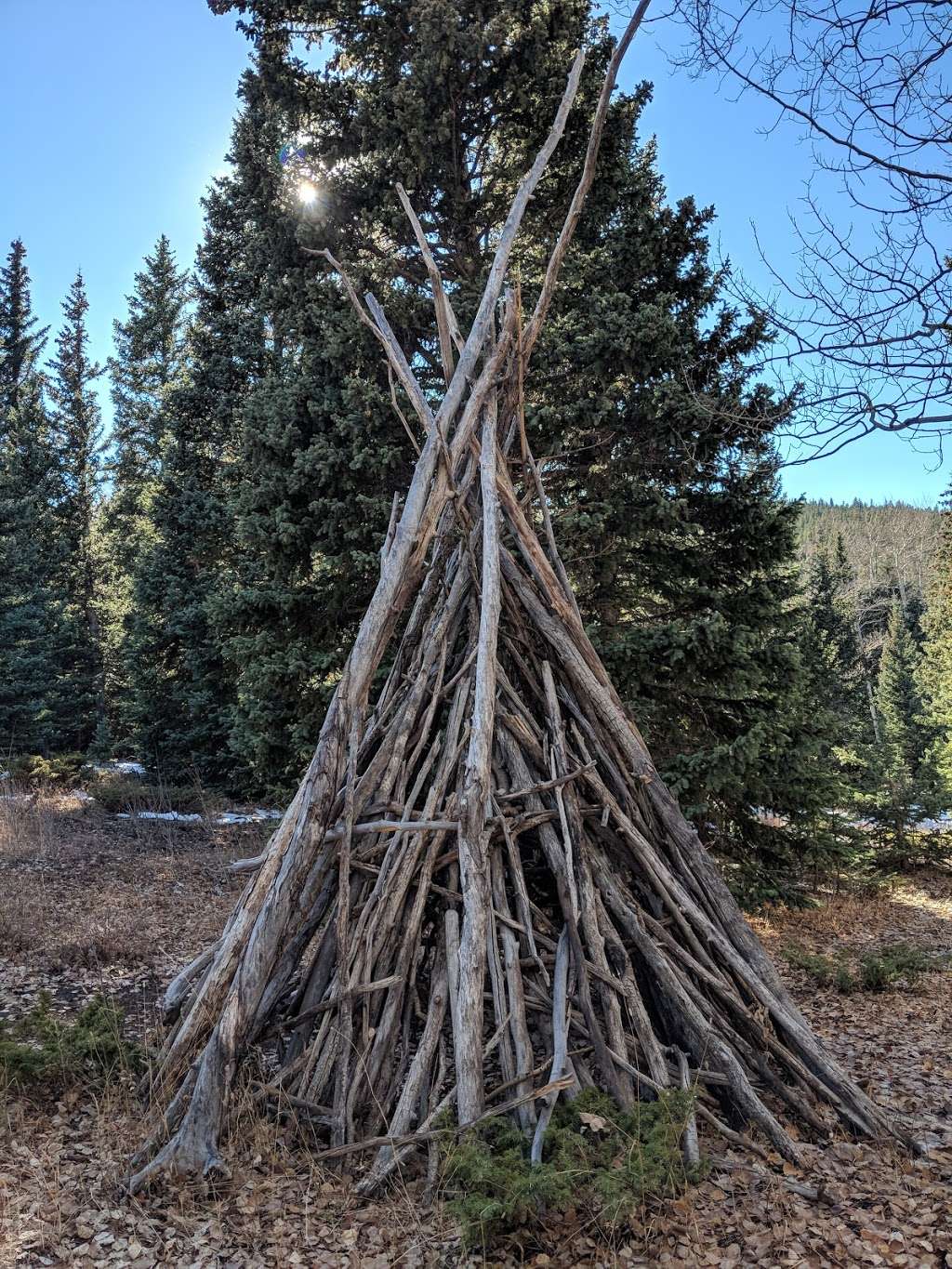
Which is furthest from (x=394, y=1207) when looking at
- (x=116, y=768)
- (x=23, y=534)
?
(x=23, y=534)

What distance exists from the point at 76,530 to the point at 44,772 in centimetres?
1454

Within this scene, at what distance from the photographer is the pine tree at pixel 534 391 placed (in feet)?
25.1

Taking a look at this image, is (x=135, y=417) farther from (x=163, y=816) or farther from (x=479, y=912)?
(x=479, y=912)

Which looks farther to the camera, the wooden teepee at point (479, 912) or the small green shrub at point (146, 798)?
the small green shrub at point (146, 798)

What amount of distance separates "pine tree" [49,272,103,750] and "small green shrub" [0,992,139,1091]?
19636 millimetres

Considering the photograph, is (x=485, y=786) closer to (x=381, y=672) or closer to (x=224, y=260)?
(x=381, y=672)

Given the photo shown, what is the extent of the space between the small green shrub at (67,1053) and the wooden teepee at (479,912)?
30 centimetres

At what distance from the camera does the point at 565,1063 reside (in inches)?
125

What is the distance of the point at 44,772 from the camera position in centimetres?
1386

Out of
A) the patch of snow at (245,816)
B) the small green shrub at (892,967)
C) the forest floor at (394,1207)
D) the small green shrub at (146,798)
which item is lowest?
the small green shrub at (892,967)

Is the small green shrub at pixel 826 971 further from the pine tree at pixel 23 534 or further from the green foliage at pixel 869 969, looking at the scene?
the pine tree at pixel 23 534

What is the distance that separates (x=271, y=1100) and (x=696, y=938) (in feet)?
6.56

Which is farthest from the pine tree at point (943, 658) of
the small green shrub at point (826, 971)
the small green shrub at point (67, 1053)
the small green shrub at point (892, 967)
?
the small green shrub at point (67, 1053)

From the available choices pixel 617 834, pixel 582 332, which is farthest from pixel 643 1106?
pixel 582 332
